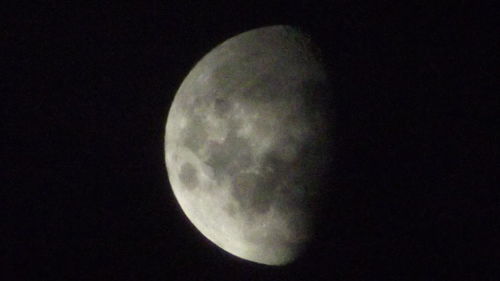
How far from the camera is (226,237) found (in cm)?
744

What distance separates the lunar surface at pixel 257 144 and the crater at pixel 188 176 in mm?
15

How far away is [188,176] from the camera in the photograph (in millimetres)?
7363

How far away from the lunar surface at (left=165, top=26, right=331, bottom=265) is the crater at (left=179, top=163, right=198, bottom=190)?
2 cm

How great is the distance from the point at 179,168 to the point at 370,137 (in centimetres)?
260

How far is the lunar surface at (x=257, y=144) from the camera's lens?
6426mm

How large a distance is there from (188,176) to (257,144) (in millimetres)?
1278

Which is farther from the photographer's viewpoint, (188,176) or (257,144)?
(188,176)

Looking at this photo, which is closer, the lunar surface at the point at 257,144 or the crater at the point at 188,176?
the lunar surface at the point at 257,144

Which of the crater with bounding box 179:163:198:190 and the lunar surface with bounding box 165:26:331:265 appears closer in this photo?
the lunar surface with bounding box 165:26:331:265

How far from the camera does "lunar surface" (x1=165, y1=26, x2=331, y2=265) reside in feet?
21.1

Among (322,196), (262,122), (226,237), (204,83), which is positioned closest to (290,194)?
(322,196)

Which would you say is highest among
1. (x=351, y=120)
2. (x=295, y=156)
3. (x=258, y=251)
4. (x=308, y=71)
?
(x=308, y=71)

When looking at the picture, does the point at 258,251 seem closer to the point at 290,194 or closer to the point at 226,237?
the point at 226,237

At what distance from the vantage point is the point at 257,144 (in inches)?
258
